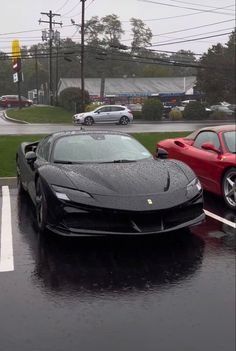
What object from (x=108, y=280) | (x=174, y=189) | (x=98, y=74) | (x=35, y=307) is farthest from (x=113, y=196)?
(x=98, y=74)

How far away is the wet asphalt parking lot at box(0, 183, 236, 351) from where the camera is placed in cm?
318

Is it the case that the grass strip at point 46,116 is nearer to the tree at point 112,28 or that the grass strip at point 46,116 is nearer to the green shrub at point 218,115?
the green shrub at point 218,115

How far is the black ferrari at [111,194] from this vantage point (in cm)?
496

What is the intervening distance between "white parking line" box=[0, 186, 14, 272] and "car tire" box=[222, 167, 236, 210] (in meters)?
3.22

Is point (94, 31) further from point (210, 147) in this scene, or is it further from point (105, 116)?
point (210, 147)

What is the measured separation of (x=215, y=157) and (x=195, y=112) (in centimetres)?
3800

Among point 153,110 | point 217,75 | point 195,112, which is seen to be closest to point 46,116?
Answer: point 153,110

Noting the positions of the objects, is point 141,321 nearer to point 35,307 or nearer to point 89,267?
point 35,307

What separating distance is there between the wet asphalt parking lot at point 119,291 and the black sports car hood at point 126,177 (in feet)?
1.93

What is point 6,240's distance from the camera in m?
5.56

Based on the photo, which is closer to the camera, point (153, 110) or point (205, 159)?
point (205, 159)

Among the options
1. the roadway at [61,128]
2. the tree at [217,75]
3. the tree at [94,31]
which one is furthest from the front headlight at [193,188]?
the tree at [94,31]

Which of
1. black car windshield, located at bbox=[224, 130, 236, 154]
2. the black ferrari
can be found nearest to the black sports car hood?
the black ferrari

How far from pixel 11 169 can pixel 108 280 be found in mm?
6680
